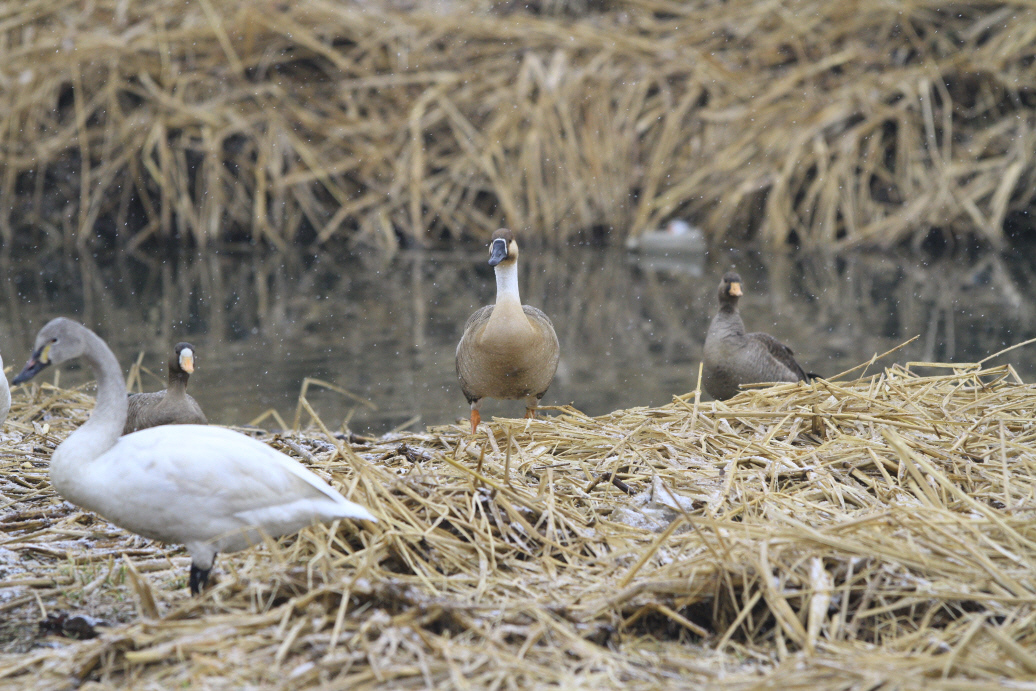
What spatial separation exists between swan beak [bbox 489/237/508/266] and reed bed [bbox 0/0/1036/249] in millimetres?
7362

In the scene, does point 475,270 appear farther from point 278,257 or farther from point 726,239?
point 726,239

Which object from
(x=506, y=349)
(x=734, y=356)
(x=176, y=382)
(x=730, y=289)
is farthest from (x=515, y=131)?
(x=176, y=382)

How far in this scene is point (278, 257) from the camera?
39.5ft

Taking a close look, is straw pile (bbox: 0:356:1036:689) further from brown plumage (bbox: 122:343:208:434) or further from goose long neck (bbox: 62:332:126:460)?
brown plumage (bbox: 122:343:208:434)

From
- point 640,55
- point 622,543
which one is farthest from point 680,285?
point 622,543

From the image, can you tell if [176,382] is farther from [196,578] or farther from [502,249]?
[196,578]

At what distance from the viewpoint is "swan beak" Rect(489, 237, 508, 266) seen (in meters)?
4.89

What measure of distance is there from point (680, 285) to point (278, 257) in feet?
15.6

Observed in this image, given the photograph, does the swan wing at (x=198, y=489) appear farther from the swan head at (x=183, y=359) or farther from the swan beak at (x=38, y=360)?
the swan head at (x=183, y=359)

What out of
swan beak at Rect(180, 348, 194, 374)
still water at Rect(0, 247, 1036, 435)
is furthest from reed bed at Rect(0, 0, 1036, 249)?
swan beak at Rect(180, 348, 194, 374)

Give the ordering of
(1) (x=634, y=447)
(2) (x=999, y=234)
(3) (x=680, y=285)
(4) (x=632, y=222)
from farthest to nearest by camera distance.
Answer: (4) (x=632, y=222), (2) (x=999, y=234), (3) (x=680, y=285), (1) (x=634, y=447)

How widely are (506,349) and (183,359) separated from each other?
1.45 metres

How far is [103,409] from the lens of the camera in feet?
9.21

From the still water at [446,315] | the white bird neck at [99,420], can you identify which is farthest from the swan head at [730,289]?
the white bird neck at [99,420]
